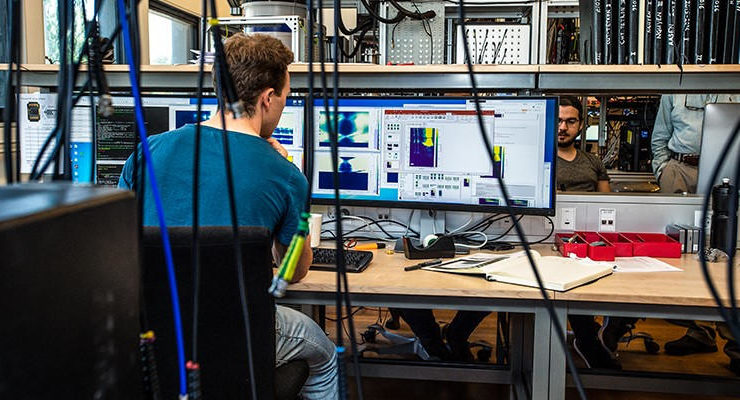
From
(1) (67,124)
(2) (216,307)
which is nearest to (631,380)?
(2) (216,307)

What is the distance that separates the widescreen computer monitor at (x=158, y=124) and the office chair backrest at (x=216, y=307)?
1.06 m

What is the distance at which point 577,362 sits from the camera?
2838 millimetres

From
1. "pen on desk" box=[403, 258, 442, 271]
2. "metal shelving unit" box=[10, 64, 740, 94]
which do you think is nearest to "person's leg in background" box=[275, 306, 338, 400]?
"pen on desk" box=[403, 258, 442, 271]

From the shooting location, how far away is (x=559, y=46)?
4.54 metres

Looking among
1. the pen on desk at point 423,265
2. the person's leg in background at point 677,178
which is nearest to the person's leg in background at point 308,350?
the pen on desk at point 423,265

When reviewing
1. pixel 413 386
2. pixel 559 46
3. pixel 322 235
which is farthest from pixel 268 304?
pixel 559 46

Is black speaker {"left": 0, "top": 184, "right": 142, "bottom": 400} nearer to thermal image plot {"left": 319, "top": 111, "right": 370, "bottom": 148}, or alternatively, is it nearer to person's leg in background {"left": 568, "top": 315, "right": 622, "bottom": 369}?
thermal image plot {"left": 319, "top": 111, "right": 370, "bottom": 148}

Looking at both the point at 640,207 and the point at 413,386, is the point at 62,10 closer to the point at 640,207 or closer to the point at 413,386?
the point at 640,207

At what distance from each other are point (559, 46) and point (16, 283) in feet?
15.1

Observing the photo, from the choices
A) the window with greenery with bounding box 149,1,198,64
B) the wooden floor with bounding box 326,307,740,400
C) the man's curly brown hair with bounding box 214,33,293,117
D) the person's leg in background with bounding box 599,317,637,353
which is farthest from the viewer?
the window with greenery with bounding box 149,1,198,64

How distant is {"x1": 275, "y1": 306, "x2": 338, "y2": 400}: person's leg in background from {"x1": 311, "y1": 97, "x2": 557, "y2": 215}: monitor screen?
20.6 inches

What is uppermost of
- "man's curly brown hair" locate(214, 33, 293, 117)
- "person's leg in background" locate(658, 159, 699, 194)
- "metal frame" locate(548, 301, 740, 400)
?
"man's curly brown hair" locate(214, 33, 293, 117)

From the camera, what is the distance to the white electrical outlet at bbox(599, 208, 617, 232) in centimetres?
218

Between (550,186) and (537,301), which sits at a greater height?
(550,186)
